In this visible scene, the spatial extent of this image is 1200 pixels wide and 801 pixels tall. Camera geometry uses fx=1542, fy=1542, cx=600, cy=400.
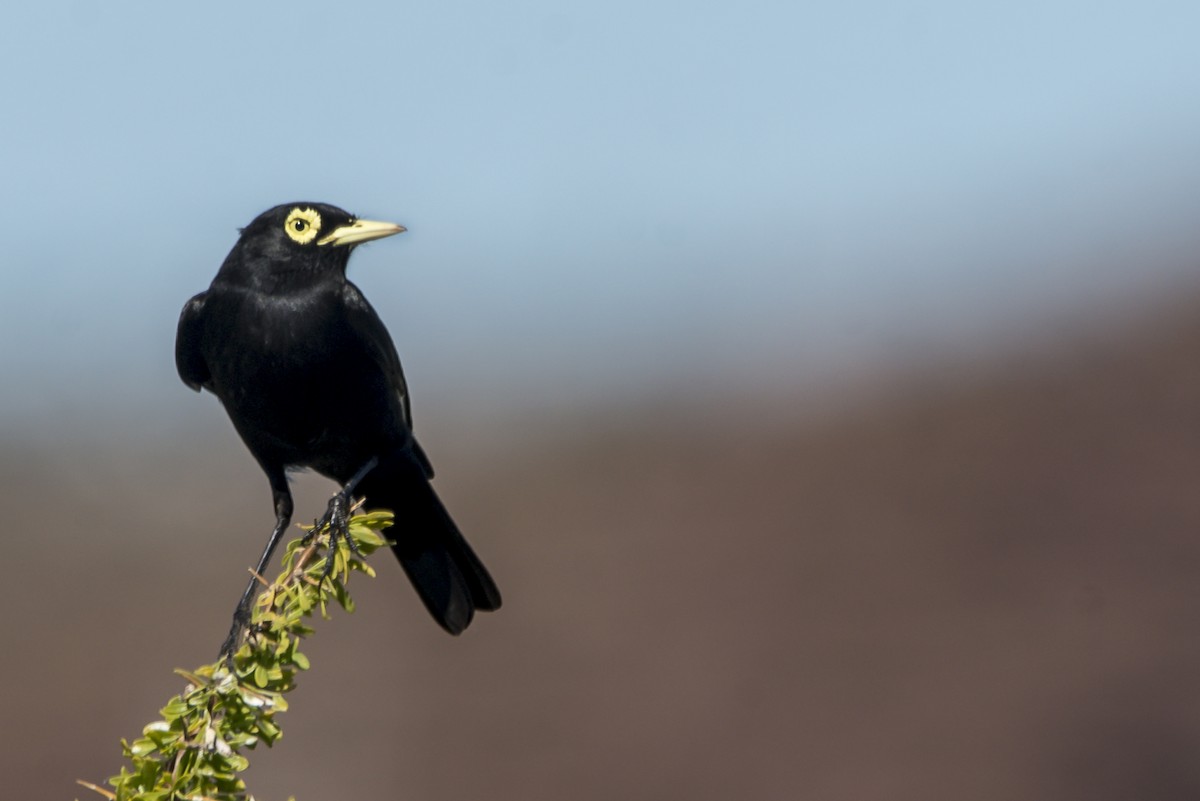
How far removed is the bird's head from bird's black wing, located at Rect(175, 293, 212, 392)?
0.17m

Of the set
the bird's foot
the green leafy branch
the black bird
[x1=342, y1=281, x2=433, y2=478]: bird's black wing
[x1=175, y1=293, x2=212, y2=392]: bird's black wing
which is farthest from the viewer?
[x1=175, y1=293, x2=212, y2=392]: bird's black wing

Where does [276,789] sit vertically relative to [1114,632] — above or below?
below

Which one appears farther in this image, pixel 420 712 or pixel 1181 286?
pixel 1181 286

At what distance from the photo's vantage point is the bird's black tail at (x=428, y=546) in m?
5.61

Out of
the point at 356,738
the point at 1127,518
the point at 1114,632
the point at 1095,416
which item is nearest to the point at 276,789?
the point at 356,738

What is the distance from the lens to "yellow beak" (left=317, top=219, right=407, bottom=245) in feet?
18.3

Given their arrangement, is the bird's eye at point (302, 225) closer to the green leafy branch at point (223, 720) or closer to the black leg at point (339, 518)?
the black leg at point (339, 518)

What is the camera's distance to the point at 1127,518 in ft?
39.5

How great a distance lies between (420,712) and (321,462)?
6.31 m

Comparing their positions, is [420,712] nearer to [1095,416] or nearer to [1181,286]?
[1095,416]

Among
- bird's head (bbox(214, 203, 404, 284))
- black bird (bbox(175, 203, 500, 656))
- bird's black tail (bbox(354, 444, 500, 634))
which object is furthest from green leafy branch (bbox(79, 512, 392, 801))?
bird's head (bbox(214, 203, 404, 284))

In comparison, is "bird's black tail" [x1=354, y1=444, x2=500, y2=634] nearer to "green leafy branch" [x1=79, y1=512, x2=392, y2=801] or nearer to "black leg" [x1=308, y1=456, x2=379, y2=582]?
"black leg" [x1=308, y1=456, x2=379, y2=582]


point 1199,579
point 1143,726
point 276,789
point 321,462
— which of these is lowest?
point 276,789

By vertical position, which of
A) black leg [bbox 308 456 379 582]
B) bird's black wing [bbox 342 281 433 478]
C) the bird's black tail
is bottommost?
the bird's black tail
